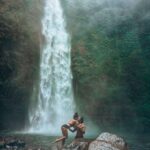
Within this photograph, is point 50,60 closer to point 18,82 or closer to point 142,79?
point 18,82

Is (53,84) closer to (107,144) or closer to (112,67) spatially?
(112,67)

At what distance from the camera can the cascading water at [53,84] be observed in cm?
4253

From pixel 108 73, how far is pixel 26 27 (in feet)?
30.6

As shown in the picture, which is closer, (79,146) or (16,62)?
(79,146)

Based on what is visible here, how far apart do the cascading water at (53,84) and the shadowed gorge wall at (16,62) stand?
1.05 m

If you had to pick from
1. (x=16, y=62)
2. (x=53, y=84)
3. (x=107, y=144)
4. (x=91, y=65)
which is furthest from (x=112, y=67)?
(x=107, y=144)

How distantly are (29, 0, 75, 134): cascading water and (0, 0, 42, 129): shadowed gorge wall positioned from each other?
1050 millimetres

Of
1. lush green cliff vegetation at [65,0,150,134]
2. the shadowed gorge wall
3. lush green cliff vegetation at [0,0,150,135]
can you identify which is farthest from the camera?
lush green cliff vegetation at [65,0,150,134]

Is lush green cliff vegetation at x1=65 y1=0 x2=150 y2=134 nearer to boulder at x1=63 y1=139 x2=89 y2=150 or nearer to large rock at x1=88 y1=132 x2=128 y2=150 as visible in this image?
boulder at x1=63 y1=139 x2=89 y2=150

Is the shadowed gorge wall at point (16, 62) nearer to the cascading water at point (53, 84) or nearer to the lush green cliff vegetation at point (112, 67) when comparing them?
A: the cascading water at point (53, 84)

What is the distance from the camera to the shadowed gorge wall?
1647 inches

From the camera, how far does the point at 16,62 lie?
42.7 metres

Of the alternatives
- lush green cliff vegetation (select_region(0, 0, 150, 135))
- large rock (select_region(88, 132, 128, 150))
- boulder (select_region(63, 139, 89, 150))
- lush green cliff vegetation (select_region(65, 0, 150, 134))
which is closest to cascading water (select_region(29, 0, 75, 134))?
lush green cliff vegetation (select_region(0, 0, 150, 135))

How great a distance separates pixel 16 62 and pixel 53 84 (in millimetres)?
4195
